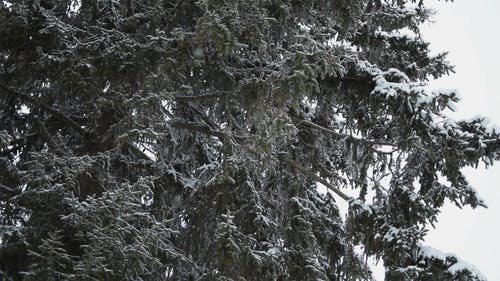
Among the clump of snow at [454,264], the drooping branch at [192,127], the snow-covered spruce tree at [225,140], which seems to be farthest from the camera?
the drooping branch at [192,127]

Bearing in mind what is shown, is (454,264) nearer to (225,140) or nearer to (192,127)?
(225,140)

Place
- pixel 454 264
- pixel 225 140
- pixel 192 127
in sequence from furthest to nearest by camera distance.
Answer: pixel 192 127 → pixel 225 140 → pixel 454 264

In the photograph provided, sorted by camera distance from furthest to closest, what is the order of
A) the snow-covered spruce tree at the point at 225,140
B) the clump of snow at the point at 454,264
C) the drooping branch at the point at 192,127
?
the drooping branch at the point at 192,127 → the snow-covered spruce tree at the point at 225,140 → the clump of snow at the point at 454,264

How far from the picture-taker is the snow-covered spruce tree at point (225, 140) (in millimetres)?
5012

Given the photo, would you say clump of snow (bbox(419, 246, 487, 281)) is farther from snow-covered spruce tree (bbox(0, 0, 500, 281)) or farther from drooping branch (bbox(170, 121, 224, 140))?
drooping branch (bbox(170, 121, 224, 140))

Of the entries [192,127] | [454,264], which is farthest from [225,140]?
[454,264]

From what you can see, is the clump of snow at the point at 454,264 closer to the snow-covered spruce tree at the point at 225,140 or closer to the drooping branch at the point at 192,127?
the snow-covered spruce tree at the point at 225,140

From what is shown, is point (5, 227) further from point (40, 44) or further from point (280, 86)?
point (280, 86)

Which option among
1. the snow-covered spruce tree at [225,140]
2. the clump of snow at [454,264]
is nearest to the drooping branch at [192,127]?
the snow-covered spruce tree at [225,140]

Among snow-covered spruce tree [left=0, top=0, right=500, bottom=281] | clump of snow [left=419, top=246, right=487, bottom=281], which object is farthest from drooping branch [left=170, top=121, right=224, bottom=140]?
clump of snow [left=419, top=246, right=487, bottom=281]

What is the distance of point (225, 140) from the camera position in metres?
6.17

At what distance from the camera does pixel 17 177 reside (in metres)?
5.73

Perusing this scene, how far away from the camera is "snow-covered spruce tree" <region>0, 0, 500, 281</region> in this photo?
5012 millimetres

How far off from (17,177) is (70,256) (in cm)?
147
